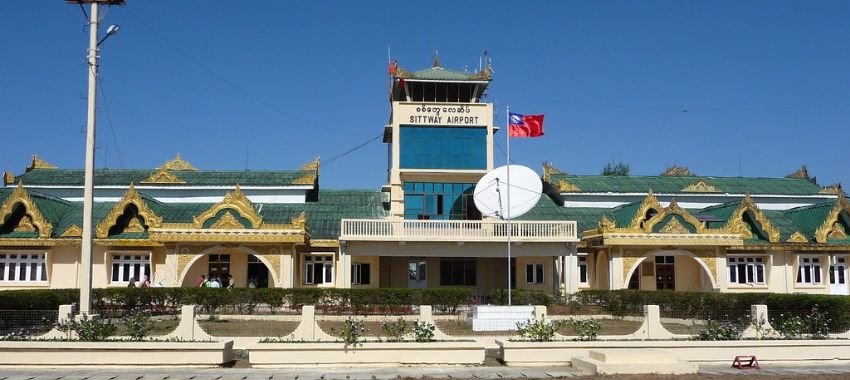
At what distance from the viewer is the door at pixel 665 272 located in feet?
123

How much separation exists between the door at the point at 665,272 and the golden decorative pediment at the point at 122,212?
22604 mm

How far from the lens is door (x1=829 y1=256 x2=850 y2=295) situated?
37.3 metres

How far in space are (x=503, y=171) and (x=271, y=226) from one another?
9919 mm

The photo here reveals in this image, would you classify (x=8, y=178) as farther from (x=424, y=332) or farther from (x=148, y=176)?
(x=424, y=332)

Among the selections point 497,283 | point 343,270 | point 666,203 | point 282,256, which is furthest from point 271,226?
point 666,203

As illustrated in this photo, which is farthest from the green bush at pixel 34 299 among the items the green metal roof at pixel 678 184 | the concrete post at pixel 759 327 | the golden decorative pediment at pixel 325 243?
the green metal roof at pixel 678 184

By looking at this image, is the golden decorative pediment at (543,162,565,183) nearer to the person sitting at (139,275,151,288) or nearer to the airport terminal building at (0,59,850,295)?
the airport terminal building at (0,59,850,295)

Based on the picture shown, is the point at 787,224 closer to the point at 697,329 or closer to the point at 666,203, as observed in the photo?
A: the point at 666,203

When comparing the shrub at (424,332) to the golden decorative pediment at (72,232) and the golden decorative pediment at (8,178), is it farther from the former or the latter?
the golden decorative pediment at (8,178)

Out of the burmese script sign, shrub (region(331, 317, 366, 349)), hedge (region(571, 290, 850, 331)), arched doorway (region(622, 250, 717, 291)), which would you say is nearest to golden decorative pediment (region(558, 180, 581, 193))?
arched doorway (region(622, 250, 717, 291))

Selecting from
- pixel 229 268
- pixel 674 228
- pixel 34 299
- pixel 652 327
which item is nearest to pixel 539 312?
pixel 652 327

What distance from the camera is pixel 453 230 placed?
111 feet

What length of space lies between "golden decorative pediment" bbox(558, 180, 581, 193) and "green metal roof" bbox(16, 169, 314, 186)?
13.1m

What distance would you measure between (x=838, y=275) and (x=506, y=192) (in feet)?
56.8
